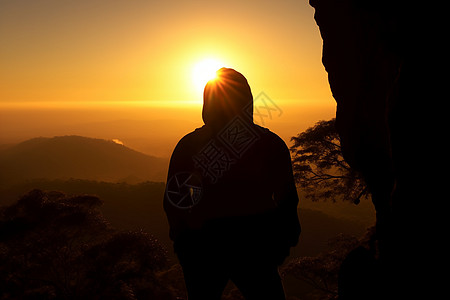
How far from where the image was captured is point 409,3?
96.3 inches

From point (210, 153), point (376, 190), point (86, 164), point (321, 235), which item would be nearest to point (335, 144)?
point (376, 190)

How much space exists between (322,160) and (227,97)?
12.6 meters

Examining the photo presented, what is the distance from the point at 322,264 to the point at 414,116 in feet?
38.9

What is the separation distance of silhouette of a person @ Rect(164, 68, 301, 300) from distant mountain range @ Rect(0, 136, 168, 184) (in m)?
120

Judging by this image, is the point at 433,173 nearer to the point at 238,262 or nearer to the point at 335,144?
the point at 238,262

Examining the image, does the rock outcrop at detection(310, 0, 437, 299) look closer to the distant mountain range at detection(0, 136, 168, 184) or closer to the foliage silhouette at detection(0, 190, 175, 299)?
the foliage silhouette at detection(0, 190, 175, 299)

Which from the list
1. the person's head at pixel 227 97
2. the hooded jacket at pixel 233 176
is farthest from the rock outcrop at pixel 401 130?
the person's head at pixel 227 97

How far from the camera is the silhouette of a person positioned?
2.24 meters

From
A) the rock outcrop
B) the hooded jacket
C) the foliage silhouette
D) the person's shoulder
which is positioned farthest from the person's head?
the foliage silhouette

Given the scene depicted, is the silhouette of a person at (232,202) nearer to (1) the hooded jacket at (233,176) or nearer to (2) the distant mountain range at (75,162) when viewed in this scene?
(1) the hooded jacket at (233,176)

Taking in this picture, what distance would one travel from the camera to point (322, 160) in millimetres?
13906

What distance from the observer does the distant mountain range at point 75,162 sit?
4744 inches

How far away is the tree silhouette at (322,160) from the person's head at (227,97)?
40.2ft

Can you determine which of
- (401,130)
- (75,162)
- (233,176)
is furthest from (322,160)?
(75,162)
